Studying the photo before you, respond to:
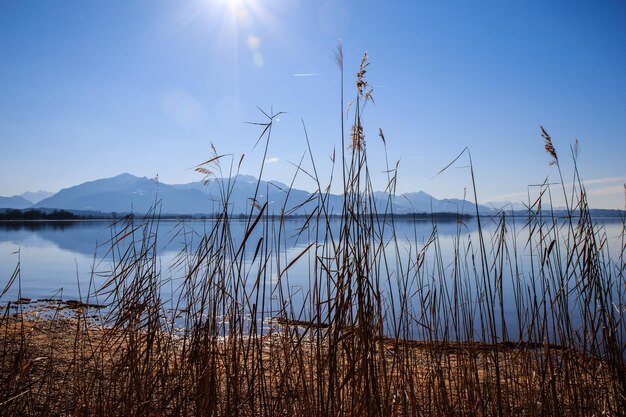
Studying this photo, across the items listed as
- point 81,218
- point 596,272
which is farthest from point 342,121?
point 81,218

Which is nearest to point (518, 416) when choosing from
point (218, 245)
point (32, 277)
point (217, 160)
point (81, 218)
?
point (218, 245)

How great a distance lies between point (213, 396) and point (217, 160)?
1.43 metres

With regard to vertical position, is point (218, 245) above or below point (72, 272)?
above

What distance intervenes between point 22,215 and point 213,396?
397 ft

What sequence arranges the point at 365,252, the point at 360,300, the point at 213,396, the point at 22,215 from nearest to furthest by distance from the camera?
the point at 360,300, the point at 365,252, the point at 213,396, the point at 22,215

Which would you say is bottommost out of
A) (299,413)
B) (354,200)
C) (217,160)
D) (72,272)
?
(72,272)

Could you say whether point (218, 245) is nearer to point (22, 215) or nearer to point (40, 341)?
point (40, 341)

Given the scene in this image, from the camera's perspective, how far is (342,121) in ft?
6.72

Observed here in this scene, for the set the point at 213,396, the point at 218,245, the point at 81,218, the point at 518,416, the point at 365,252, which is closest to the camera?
the point at 365,252

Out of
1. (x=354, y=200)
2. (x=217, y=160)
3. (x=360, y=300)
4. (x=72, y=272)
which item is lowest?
(x=72, y=272)

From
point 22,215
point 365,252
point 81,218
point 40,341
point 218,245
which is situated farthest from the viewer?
point 81,218

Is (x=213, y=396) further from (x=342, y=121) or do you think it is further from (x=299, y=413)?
(x=342, y=121)

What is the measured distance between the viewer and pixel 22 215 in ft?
328

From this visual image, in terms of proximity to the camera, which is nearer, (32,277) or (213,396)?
(213,396)
